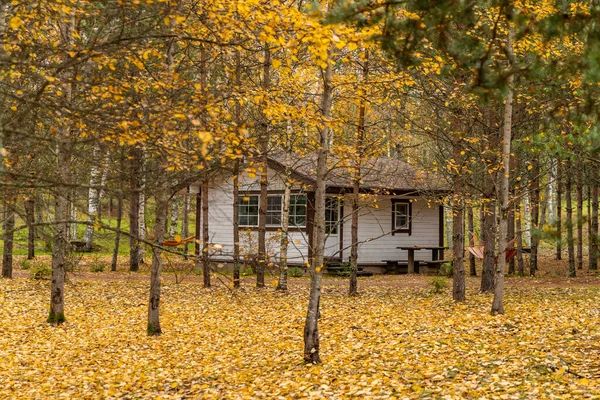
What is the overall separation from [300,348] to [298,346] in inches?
7.2

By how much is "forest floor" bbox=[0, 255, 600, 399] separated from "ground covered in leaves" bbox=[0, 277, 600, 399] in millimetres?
24

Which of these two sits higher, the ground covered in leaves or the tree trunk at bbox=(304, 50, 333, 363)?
the tree trunk at bbox=(304, 50, 333, 363)

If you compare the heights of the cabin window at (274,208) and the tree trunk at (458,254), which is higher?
the cabin window at (274,208)

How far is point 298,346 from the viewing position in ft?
34.6

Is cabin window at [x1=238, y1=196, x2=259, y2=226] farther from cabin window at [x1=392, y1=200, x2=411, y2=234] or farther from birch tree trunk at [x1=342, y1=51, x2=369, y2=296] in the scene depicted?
birch tree trunk at [x1=342, y1=51, x2=369, y2=296]

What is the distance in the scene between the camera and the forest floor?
7.79m

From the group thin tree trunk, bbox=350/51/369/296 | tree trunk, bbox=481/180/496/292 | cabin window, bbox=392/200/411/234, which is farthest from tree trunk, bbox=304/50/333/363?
cabin window, bbox=392/200/411/234

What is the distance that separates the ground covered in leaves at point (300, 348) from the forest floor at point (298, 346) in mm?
24

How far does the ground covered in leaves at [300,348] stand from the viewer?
7766mm

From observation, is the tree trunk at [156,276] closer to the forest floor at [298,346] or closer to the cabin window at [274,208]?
the forest floor at [298,346]

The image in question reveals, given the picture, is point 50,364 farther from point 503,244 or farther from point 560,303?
point 560,303

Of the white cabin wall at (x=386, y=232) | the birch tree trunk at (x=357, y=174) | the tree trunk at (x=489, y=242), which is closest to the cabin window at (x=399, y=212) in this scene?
the white cabin wall at (x=386, y=232)

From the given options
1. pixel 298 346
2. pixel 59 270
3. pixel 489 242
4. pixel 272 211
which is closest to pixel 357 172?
pixel 489 242

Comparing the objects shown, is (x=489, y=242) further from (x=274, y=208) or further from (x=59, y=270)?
(x=59, y=270)
